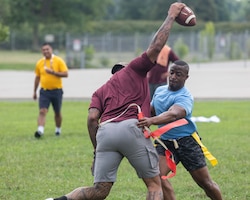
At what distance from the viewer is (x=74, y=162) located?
1181 cm

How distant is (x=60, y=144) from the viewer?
13930mm

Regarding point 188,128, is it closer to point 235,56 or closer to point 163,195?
point 163,195

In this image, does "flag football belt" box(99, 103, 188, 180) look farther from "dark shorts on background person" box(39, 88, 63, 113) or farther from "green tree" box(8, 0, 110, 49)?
"green tree" box(8, 0, 110, 49)

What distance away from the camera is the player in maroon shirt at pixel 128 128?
697 cm

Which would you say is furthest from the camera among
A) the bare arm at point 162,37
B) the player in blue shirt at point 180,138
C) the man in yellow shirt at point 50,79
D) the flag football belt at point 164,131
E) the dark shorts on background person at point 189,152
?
the man in yellow shirt at point 50,79

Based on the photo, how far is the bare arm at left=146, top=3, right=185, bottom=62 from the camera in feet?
22.7

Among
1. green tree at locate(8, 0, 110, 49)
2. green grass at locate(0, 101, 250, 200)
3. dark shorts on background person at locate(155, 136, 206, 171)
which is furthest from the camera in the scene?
green tree at locate(8, 0, 110, 49)

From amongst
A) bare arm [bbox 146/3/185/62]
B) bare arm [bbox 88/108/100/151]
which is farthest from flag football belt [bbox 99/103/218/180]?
bare arm [bbox 146/3/185/62]

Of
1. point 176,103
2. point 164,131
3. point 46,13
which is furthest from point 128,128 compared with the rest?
point 46,13

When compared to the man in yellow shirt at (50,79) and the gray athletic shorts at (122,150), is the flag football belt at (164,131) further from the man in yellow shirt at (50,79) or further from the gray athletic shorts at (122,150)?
the man in yellow shirt at (50,79)

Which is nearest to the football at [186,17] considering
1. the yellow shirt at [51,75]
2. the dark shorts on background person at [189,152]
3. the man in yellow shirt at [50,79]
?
the dark shorts on background person at [189,152]

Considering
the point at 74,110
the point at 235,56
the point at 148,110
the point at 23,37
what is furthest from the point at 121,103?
the point at 23,37

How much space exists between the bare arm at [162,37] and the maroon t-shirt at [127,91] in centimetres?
13

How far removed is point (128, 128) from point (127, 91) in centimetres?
36
